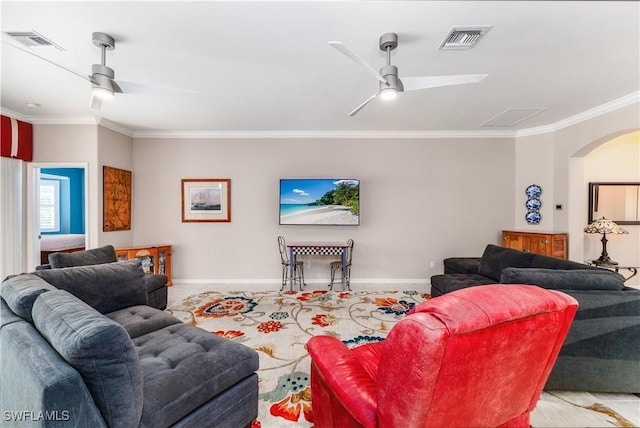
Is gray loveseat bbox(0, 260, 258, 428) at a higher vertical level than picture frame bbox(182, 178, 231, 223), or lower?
lower

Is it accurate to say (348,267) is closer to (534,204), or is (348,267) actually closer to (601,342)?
(601,342)

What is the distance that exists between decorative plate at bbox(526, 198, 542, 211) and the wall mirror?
797 mm

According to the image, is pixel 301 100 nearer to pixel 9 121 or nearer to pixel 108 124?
pixel 108 124

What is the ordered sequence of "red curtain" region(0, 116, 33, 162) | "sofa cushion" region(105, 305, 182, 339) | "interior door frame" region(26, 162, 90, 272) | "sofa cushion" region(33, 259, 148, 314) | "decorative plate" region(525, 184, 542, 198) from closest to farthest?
"sofa cushion" region(105, 305, 182, 339) < "sofa cushion" region(33, 259, 148, 314) < "red curtain" region(0, 116, 33, 162) < "interior door frame" region(26, 162, 90, 272) < "decorative plate" region(525, 184, 542, 198)

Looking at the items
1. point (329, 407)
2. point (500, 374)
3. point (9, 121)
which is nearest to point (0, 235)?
point (9, 121)

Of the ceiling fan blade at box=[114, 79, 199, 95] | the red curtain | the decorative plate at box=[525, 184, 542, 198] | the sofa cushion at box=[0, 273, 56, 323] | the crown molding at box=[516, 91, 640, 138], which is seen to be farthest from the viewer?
the decorative plate at box=[525, 184, 542, 198]

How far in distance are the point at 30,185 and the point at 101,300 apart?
3437 millimetres

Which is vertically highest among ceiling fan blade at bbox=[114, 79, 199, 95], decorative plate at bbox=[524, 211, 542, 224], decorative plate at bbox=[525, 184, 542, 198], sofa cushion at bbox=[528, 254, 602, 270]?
ceiling fan blade at bbox=[114, 79, 199, 95]

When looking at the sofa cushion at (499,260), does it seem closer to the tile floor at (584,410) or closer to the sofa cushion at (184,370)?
the tile floor at (584,410)

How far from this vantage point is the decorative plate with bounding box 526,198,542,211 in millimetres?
4824

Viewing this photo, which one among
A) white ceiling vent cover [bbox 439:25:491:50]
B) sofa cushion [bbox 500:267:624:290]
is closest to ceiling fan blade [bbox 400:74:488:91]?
white ceiling vent cover [bbox 439:25:491:50]

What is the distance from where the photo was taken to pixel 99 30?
7.12 feet

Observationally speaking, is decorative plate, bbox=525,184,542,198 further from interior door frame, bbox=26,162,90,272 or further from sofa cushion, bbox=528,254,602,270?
interior door frame, bbox=26,162,90,272

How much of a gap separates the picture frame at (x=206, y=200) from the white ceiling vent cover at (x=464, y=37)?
13.1 feet
